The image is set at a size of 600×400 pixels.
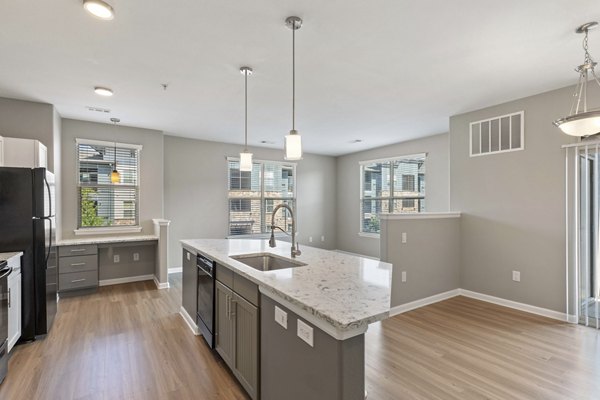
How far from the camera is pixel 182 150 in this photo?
591cm

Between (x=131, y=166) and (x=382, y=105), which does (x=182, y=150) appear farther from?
(x=382, y=105)

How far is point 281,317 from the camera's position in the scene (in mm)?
1630

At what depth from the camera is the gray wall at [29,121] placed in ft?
12.2

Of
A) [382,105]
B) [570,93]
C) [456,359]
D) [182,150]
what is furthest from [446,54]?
[182,150]

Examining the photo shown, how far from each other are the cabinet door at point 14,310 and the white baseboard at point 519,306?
525 cm

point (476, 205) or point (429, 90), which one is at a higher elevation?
point (429, 90)

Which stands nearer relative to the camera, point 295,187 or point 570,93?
point 570,93

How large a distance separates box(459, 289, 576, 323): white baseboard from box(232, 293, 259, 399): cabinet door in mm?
3567

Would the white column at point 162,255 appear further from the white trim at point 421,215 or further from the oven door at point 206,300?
the white trim at point 421,215

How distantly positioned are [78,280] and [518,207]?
6.22 m

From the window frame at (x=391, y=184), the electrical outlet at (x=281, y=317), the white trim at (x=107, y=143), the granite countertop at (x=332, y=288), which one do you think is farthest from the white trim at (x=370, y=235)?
the electrical outlet at (x=281, y=317)

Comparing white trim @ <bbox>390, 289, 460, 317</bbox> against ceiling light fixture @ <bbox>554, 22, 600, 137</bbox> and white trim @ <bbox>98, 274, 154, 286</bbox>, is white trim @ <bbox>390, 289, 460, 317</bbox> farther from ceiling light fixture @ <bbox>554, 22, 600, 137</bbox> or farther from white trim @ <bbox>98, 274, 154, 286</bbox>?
white trim @ <bbox>98, 274, 154, 286</bbox>

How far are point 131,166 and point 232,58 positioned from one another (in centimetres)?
347

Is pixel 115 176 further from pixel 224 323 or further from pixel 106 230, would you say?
pixel 224 323
